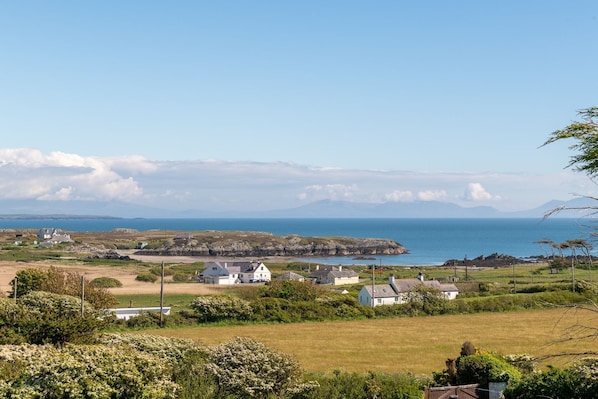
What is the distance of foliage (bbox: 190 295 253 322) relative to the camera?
53834mm

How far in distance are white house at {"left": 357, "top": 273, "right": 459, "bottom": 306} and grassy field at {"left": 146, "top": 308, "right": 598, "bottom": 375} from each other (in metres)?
9.22

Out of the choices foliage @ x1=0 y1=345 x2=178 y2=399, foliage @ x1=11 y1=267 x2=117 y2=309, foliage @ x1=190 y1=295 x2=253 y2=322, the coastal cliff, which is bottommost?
the coastal cliff

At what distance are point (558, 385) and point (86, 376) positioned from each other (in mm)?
14114

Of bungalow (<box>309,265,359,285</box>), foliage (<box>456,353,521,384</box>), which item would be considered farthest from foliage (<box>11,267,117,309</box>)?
bungalow (<box>309,265,359,285</box>)

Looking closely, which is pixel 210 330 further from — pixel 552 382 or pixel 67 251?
pixel 67 251

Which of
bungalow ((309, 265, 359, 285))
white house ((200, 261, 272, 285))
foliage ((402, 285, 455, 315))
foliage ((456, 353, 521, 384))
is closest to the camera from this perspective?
foliage ((456, 353, 521, 384))

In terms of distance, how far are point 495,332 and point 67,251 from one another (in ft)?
413

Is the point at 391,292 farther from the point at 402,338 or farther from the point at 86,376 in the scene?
the point at 86,376

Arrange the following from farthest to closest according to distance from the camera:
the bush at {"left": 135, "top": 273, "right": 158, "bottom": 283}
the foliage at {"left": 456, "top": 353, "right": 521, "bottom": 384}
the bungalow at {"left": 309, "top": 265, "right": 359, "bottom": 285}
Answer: the bungalow at {"left": 309, "top": 265, "right": 359, "bottom": 285} → the bush at {"left": 135, "top": 273, "right": 158, "bottom": 283} → the foliage at {"left": 456, "top": 353, "right": 521, "bottom": 384}

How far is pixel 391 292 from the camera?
69.6 m

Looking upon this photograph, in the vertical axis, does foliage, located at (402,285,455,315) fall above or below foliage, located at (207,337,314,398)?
below

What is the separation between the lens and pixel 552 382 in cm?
2006

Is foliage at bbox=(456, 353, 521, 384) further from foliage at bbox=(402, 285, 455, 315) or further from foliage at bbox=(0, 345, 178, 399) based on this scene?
foliage at bbox=(402, 285, 455, 315)

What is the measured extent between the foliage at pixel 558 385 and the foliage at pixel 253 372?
728 centimetres
